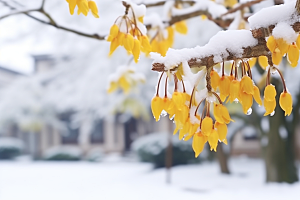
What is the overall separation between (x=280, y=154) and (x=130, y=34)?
15.4 ft

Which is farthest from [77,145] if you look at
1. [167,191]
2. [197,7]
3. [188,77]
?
[188,77]

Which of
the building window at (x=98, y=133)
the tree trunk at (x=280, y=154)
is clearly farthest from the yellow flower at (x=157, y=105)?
the building window at (x=98, y=133)

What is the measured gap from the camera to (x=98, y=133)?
13461 millimetres

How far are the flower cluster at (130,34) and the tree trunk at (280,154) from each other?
4360mm

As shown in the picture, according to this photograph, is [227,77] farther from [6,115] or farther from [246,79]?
[6,115]

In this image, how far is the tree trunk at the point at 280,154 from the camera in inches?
203

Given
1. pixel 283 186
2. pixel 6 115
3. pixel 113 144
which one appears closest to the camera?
pixel 283 186

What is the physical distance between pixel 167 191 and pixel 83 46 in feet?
11.8

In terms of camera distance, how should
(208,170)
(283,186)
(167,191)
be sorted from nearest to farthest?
(283,186), (167,191), (208,170)

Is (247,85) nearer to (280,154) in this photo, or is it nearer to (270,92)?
(270,92)

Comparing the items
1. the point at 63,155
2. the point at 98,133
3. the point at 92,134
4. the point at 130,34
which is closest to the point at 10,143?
the point at 63,155

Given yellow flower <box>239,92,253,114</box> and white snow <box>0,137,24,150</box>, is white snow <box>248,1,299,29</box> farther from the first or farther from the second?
white snow <box>0,137,24,150</box>

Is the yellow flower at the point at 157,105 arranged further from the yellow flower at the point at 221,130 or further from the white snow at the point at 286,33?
the white snow at the point at 286,33

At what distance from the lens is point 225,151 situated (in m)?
7.34
